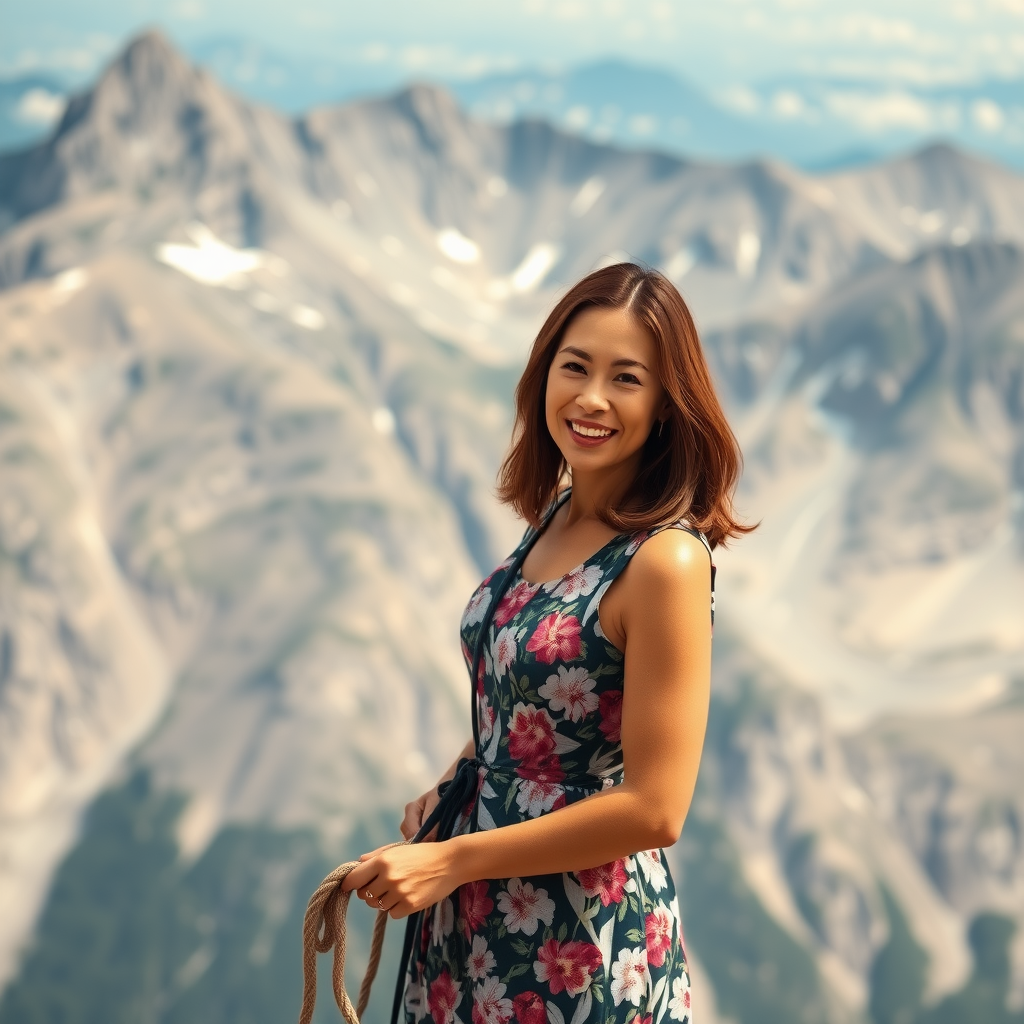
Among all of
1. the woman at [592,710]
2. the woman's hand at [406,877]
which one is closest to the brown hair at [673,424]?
the woman at [592,710]

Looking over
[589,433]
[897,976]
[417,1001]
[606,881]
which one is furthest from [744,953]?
[589,433]

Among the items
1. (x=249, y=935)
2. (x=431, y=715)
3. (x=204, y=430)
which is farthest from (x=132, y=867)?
(x=204, y=430)

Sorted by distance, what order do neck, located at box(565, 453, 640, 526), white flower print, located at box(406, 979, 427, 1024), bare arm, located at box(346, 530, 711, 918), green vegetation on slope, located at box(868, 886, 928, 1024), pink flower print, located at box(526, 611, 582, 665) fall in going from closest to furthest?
bare arm, located at box(346, 530, 711, 918) < pink flower print, located at box(526, 611, 582, 665) < neck, located at box(565, 453, 640, 526) < white flower print, located at box(406, 979, 427, 1024) < green vegetation on slope, located at box(868, 886, 928, 1024)

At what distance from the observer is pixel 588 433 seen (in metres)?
2.63

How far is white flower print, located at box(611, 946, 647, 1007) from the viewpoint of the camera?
8.23 ft

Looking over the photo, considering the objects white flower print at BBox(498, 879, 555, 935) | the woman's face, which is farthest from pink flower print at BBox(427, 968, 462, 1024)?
the woman's face

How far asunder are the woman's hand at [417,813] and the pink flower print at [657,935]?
1.80 ft

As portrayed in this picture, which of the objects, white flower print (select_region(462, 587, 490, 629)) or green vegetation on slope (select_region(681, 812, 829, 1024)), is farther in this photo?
green vegetation on slope (select_region(681, 812, 829, 1024))

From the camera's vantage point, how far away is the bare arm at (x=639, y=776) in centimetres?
234

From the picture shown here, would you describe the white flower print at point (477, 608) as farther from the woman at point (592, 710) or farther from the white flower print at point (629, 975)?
the white flower print at point (629, 975)

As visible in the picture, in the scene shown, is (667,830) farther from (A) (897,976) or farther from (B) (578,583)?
(A) (897,976)

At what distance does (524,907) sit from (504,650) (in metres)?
0.52

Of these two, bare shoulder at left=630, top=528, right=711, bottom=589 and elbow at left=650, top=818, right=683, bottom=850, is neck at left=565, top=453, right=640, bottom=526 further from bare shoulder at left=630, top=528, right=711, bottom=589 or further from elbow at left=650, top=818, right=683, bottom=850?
elbow at left=650, top=818, right=683, bottom=850

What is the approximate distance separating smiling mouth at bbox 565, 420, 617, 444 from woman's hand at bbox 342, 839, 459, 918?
86 cm
